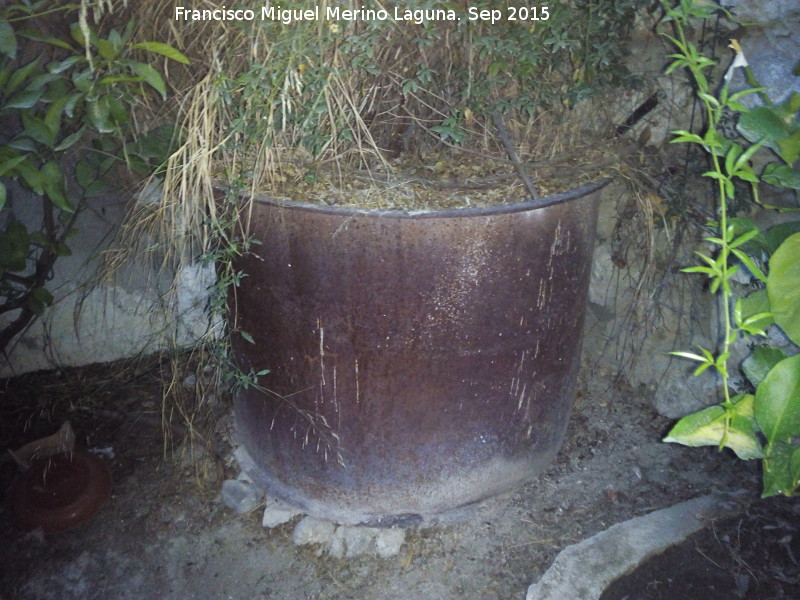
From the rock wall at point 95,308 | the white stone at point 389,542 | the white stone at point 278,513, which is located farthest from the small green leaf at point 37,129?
the white stone at point 389,542

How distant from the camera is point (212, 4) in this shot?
5.48ft

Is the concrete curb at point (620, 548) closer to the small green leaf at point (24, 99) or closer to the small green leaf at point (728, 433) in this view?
the small green leaf at point (728, 433)

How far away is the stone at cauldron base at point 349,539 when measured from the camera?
6.28ft

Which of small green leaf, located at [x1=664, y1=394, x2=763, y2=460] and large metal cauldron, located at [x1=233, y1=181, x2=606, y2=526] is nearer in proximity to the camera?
small green leaf, located at [x1=664, y1=394, x2=763, y2=460]

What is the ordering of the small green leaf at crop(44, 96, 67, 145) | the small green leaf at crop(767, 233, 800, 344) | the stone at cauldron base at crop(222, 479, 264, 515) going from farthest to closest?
the stone at cauldron base at crop(222, 479, 264, 515) < the small green leaf at crop(44, 96, 67, 145) < the small green leaf at crop(767, 233, 800, 344)

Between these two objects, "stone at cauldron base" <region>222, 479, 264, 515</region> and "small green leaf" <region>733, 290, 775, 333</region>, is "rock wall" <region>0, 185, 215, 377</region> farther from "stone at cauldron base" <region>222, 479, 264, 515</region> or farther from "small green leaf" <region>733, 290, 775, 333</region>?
"small green leaf" <region>733, 290, 775, 333</region>

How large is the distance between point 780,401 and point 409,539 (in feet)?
3.69

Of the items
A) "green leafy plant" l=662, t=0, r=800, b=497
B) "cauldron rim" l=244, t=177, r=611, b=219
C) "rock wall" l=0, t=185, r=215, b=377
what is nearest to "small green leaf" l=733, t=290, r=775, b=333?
"green leafy plant" l=662, t=0, r=800, b=497

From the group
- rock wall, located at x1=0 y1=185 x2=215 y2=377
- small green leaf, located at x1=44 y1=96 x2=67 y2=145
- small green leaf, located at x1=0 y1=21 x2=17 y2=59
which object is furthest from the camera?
rock wall, located at x1=0 y1=185 x2=215 y2=377

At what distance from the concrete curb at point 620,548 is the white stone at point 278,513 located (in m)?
0.68

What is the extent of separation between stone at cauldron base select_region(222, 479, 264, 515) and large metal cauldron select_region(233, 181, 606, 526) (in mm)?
74

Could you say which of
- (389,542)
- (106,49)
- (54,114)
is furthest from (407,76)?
(389,542)

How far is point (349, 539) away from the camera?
76.2 inches

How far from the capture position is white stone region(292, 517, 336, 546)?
1.95 m
